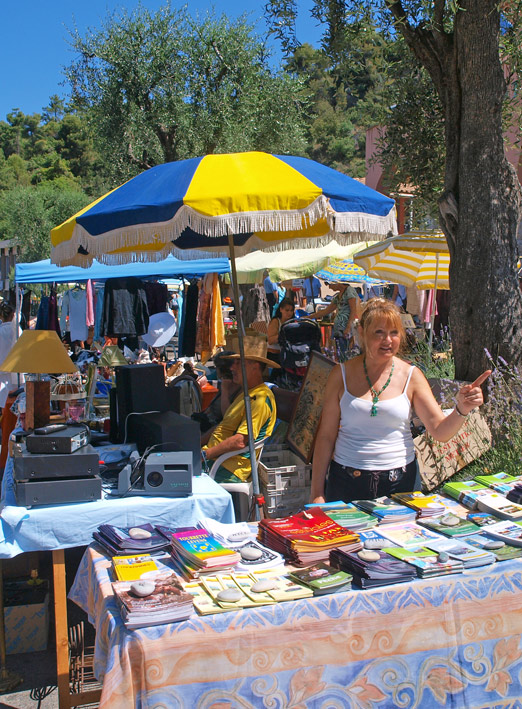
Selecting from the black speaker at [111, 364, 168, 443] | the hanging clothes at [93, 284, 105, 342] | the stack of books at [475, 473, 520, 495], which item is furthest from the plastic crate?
the hanging clothes at [93, 284, 105, 342]

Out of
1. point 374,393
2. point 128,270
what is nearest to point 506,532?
point 374,393

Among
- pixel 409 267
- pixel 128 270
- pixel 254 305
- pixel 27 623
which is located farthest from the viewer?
pixel 254 305

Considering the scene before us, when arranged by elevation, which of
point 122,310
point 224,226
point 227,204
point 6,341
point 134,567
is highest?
point 227,204

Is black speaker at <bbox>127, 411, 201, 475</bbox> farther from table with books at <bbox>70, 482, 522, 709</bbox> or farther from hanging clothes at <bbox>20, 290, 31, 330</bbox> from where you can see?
hanging clothes at <bbox>20, 290, 31, 330</bbox>

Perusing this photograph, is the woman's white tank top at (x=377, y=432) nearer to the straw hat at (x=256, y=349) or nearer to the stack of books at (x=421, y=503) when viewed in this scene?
the stack of books at (x=421, y=503)

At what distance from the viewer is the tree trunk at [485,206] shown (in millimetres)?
4742

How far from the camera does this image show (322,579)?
81.0 inches

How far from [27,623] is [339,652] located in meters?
2.36

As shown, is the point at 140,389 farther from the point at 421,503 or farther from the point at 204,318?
the point at 204,318

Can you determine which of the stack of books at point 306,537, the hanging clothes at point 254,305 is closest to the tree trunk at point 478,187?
the stack of books at point 306,537

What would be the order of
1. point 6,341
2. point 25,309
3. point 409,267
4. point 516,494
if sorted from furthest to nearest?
point 25,309 < point 409,267 < point 6,341 < point 516,494

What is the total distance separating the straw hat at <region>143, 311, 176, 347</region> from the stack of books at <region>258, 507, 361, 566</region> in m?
7.06

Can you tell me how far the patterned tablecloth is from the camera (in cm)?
181

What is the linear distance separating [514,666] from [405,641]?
439 mm
